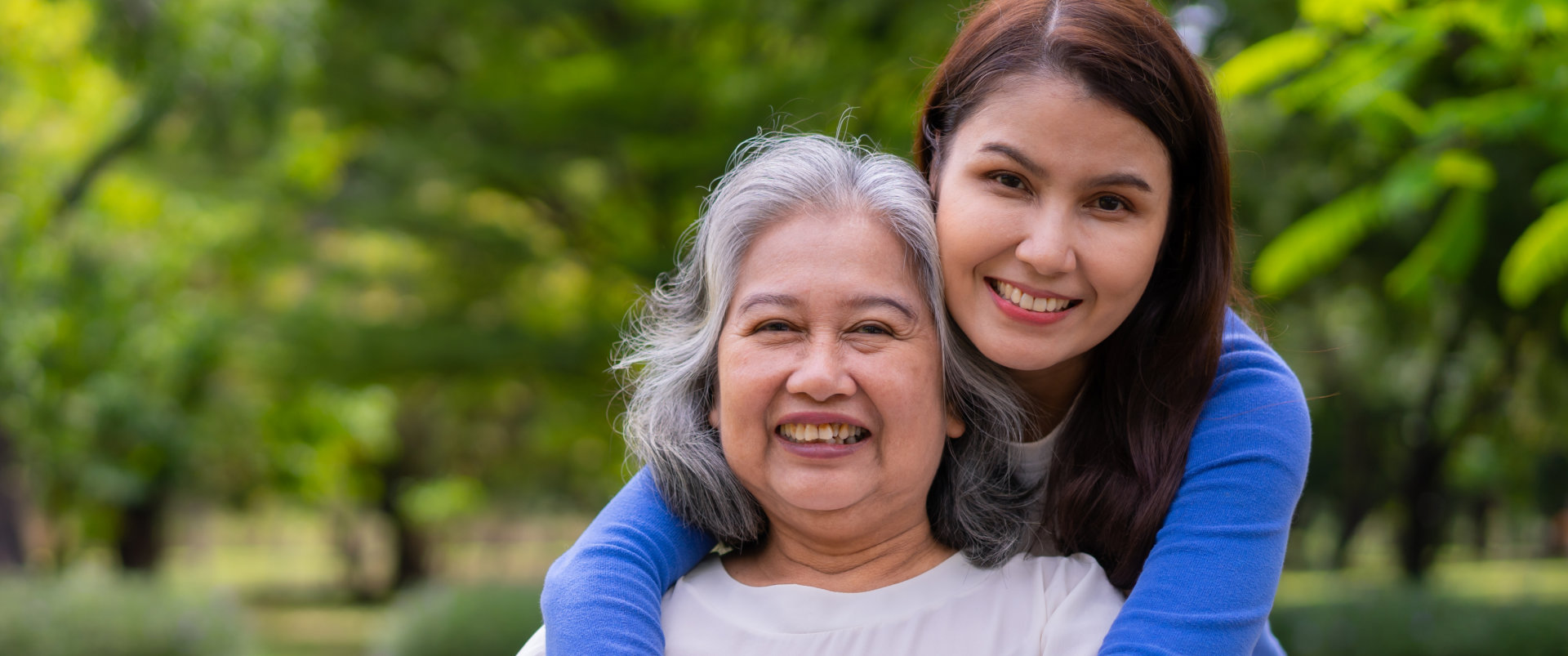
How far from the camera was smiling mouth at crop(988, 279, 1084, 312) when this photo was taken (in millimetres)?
2047

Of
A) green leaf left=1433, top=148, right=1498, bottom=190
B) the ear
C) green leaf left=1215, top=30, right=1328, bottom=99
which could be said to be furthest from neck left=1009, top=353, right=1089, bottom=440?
green leaf left=1433, top=148, right=1498, bottom=190

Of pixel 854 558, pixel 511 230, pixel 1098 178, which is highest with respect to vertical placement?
pixel 511 230

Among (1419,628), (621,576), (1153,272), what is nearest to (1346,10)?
(1153,272)

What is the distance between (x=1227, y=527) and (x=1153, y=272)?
504mm

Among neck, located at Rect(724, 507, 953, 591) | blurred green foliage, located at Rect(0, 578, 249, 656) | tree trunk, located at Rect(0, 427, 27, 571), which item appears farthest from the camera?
tree trunk, located at Rect(0, 427, 27, 571)

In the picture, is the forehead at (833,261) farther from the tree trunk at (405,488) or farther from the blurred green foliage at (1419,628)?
the tree trunk at (405,488)

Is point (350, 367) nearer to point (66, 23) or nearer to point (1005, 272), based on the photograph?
point (66, 23)

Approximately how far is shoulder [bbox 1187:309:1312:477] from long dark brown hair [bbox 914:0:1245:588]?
1.3 inches

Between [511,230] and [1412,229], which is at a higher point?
[511,230]

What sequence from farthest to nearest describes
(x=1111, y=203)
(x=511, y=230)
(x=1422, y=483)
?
(x=1422, y=483) → (x=511, y=230) → (x=1111, y=203)

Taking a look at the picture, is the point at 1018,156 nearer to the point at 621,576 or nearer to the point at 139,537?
the point at 621,576

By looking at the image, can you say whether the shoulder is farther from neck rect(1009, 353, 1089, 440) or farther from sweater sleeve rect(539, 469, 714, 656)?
sweater sleeve rect(539, 469, 714, 656)

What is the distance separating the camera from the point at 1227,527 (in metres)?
1.94

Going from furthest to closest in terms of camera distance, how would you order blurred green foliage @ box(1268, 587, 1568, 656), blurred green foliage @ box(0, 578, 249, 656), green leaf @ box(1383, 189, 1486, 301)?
blurred green foliage @ box(0, 578, 249, 656)
blurred green foliage @ box(1268, 587, 1568, 656)
green leaf @ box(1383, 189, 1486, 301)
